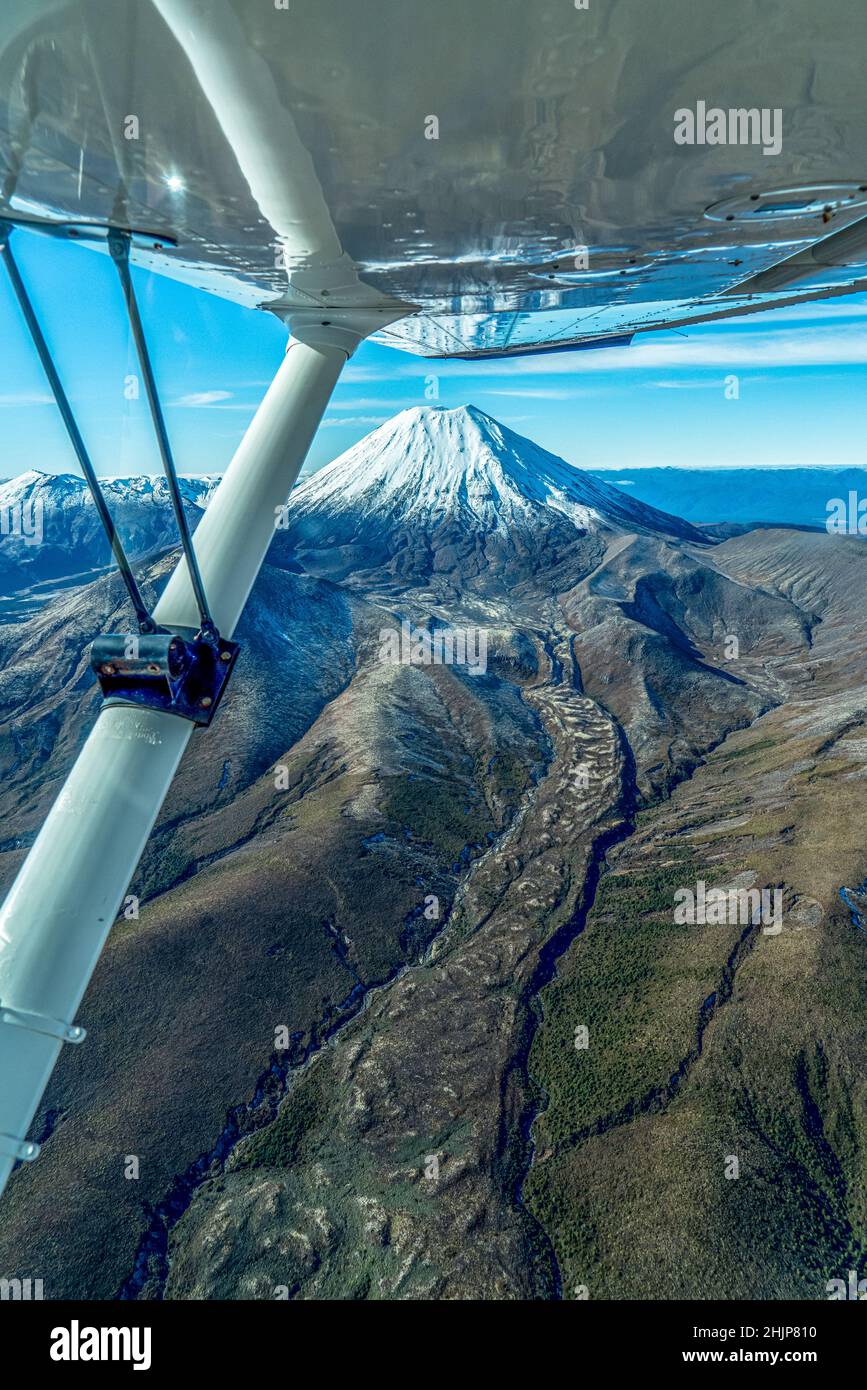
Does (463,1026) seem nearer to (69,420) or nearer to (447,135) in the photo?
(69,420)

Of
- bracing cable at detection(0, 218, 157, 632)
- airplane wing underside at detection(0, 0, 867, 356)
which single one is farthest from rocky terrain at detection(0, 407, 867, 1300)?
airplane wing underside at detection(0, 0, 867, 356)

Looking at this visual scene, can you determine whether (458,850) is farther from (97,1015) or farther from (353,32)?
(353,32)

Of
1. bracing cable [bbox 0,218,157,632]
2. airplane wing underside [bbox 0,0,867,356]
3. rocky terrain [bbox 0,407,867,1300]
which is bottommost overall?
rocky terrain [bbox 0,407,867,1300]

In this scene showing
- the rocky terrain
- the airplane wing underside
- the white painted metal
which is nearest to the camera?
the airplane wing underside

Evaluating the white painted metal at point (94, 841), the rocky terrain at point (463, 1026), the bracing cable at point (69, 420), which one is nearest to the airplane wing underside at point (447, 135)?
the bracing cable at point (69, 420)

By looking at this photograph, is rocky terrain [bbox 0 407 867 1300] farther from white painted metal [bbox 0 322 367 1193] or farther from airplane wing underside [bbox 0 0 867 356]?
airplane wing underside [bbox 0 0 867 356]

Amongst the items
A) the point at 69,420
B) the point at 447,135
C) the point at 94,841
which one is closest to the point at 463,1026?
the point at 94,841
